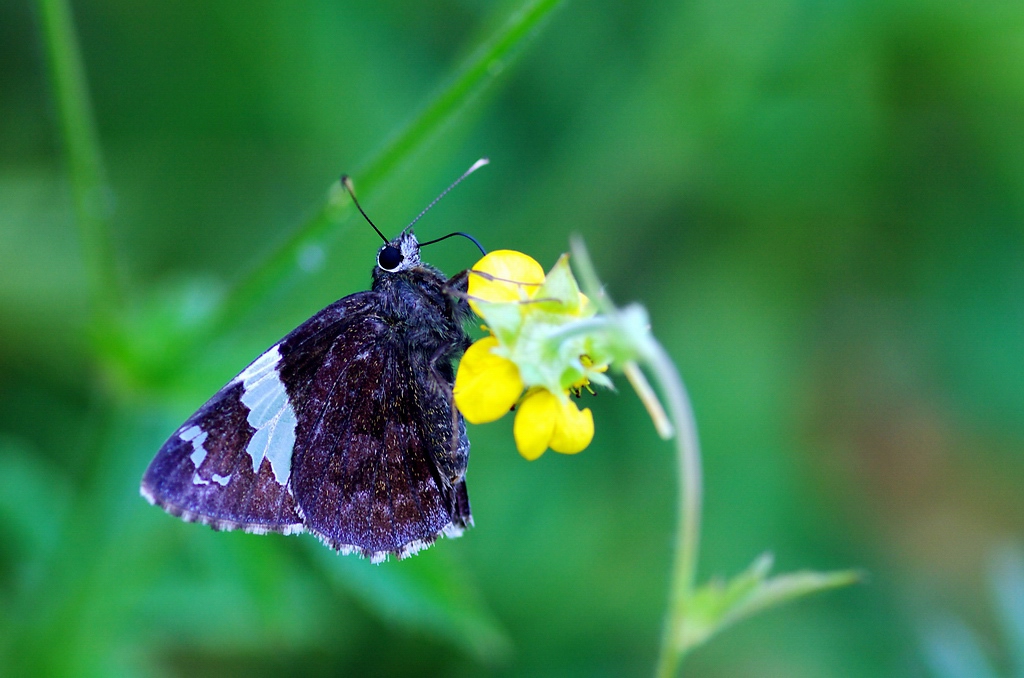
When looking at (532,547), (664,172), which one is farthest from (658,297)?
(532,547)

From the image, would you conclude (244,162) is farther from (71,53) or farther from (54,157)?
(71,53)

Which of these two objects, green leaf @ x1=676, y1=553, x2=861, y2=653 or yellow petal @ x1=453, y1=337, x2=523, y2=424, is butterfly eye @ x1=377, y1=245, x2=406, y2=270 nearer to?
yellow petal @ x1=453, y1=337, x2=523, y2=424

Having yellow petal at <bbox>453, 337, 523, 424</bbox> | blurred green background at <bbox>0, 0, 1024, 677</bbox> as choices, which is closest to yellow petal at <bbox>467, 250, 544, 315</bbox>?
yellow petal at <bbox>453, 337, 523, 424</bbox>

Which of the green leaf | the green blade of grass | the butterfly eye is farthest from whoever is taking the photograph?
the butterfly eye

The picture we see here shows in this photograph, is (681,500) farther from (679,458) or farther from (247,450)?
(247,450)

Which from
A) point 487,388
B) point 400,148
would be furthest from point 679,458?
point 400,148

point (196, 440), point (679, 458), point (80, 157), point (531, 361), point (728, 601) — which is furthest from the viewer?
point (80, 157)
